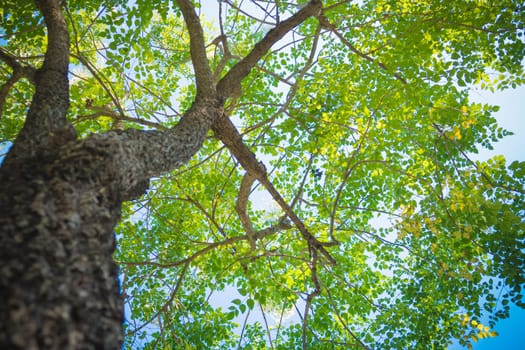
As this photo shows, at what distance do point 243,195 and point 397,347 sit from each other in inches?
123

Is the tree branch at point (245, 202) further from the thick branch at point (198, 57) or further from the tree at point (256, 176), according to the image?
the thick branch at point (198, 57)

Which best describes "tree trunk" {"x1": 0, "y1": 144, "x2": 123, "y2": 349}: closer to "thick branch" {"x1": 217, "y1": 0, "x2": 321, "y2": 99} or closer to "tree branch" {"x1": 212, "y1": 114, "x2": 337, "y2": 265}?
"tree branch" {"x1": 212, "y1": 114, "x2": 337, "y2": 265}

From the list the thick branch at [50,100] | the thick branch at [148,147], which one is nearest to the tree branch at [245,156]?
the thick branch at [148,147]

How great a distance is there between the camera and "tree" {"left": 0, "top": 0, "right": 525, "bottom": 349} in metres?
1.00

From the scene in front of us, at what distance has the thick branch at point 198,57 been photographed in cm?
278

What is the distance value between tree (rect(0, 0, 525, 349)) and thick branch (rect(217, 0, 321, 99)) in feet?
0.05

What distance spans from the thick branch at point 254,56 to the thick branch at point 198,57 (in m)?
0.23

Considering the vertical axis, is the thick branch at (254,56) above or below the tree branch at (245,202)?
above

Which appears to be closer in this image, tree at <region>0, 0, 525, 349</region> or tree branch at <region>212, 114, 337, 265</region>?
tree at <region>0, 0, 525, 349</region>

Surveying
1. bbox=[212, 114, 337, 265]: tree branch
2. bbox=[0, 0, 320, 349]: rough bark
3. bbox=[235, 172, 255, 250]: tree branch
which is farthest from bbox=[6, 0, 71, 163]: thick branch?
bbox=[235, 172, 255, 250]: tree branch

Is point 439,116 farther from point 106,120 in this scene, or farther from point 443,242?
point 106,120

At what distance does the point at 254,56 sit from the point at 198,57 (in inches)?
24.2

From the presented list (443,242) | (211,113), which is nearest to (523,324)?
(443,242)

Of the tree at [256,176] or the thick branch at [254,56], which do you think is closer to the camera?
the tree at [256,176]
